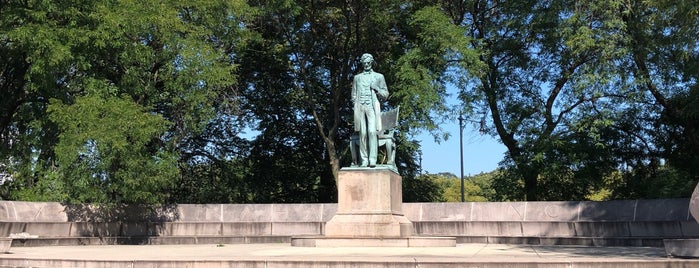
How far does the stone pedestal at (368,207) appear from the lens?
1424cm

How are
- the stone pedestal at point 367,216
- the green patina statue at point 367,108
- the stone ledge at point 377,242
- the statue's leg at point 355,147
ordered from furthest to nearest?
the statue's leg at point 355,147 → the green patina statue at point 367,108 → the stone pedestal at point 367,216 → the stone ledge at point 377,242

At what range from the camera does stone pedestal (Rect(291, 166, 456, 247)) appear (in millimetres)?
13750

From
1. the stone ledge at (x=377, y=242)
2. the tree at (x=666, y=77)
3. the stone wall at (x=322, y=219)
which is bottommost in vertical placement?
the stone ledge at (x=377, y=242)

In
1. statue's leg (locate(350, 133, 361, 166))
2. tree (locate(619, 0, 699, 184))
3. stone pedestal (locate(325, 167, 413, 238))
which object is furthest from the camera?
tree (locate(619, 0, 699, 184))

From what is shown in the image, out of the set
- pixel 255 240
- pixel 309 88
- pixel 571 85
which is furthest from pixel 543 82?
pixel 255 240

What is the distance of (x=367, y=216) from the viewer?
47.6ft

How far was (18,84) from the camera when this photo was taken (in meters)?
23.8

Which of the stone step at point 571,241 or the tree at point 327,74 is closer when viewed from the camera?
the stone step at point 571,241

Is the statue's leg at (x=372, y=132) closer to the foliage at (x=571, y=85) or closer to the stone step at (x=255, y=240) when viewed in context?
the stone step at (x=255, y=240)

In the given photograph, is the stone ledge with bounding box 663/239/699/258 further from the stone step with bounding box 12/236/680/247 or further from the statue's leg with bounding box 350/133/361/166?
the statue's leg with bounding box 350/133/361/166

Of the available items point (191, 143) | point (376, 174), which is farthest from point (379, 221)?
point (191, 143)

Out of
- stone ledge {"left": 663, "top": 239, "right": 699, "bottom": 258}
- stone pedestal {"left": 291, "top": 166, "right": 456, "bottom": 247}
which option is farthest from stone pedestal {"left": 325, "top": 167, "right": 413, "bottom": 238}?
stone ledge {"left": 663, "top": 239, "right": 699, "bottom": 258}

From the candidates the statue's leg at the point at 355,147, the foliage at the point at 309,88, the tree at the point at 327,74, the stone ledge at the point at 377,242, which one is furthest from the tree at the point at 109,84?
the stone ledge at the point at 377,242

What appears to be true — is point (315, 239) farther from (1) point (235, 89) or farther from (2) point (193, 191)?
(2) point (193, 191)
